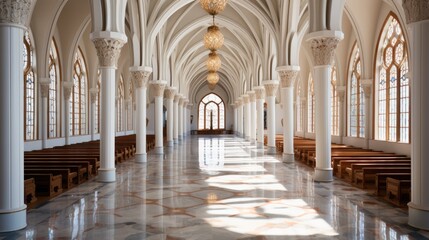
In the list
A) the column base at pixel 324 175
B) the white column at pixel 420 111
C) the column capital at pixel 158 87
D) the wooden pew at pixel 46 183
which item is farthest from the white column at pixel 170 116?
the white column at pixel 420 111

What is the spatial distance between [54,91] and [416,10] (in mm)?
18578

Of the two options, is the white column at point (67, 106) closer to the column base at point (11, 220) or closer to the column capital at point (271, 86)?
the column capital at point (271, 86)

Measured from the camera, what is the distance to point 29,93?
60.3 feet

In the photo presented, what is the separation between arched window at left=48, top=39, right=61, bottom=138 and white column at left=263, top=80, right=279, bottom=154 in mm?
11014

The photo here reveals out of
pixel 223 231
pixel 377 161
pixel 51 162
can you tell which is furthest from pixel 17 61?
pixel 377 161

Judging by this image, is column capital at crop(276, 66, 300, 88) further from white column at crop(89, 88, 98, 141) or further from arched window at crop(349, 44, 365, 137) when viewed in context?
white column at crop(89, 88, 98, 141)

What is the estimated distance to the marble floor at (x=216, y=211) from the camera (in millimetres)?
6172

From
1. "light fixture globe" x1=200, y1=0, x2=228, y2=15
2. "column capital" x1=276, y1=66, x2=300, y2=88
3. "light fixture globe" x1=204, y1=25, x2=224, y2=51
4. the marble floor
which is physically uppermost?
"light fixture globe" x1=200, y1=0, x2=228, y2=15

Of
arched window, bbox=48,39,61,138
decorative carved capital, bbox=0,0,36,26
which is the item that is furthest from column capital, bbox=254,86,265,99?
decorative carved capital, bbox=0,0,36,26

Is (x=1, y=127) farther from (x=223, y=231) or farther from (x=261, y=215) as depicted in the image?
(x=261, y=215)

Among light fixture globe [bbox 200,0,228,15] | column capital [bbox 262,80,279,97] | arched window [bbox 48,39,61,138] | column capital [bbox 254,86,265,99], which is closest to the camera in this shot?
light fixture globe [bbox 200,0,228,15]

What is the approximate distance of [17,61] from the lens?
6430 millimetres

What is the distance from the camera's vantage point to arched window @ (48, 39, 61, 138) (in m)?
20.5

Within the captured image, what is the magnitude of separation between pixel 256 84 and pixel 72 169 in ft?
60.8
